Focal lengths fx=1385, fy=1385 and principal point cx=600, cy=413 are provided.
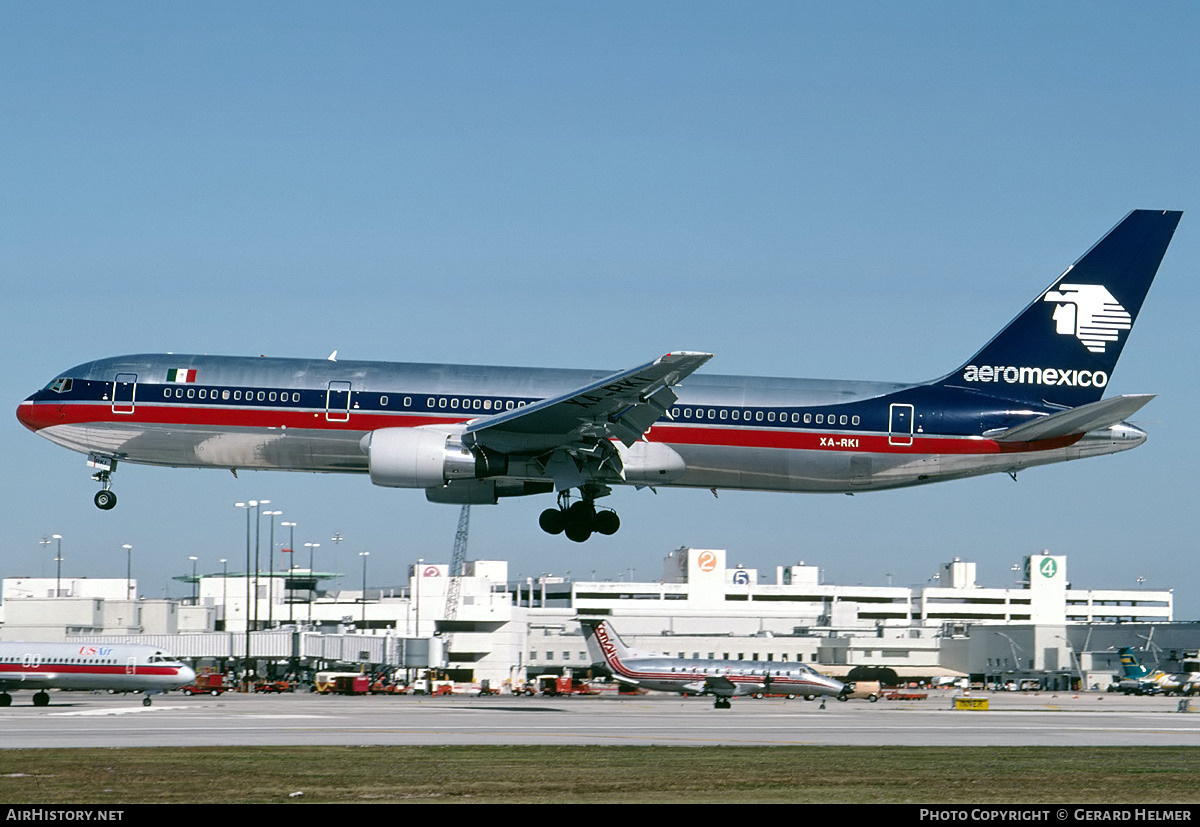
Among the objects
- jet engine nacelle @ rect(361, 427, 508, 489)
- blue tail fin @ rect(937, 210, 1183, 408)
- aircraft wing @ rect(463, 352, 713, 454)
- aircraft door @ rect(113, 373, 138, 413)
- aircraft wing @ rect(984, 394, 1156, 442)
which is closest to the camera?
aircraft wing @ rect(463, 352, 713, 454)

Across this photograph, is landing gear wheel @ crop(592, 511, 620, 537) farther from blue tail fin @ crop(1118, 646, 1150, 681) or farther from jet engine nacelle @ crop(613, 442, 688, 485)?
blue tail fin @ crop(1118, 646, 1150, 681)

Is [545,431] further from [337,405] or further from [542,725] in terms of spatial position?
[542,725]

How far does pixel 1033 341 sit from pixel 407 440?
20.8m

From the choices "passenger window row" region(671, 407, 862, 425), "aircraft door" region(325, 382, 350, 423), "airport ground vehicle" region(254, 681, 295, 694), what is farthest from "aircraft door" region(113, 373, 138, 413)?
"airport ground vehicle" region(254, 681, 295, 694)

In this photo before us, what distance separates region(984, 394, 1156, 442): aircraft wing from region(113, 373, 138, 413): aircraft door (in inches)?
1052

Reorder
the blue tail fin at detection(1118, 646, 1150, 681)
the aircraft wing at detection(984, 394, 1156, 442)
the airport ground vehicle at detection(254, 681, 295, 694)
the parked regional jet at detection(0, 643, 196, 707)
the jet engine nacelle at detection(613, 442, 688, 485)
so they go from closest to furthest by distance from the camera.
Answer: the aircraft wing at detection(984, 394, 1156, 442) < the jet engine nacelle at detection(613, 442, 688, 485) < the parked regional jet at detection(0, 643, 196, 707) < the airport ground vehicle at detection(254, 681, 295, 694) < the blue tail fin at detection(1118, 646, 1150, 681)

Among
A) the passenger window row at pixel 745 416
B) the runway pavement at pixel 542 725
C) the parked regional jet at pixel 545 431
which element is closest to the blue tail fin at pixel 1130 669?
the runway pavement at pixel 542 725

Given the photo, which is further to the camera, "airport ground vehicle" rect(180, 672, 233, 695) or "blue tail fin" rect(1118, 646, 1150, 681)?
"blue tail fin" rect(1118, 646, 1150, 681)

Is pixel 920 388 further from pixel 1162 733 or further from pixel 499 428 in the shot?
pixel 1162 733

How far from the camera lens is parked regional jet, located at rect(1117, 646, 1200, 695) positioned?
100 meters

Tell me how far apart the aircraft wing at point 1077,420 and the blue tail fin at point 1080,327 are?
1985mm

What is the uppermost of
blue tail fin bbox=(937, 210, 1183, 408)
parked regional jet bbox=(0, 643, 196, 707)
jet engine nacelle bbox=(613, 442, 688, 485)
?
blue tail fin bbox=(937, 210, 1183, 408)

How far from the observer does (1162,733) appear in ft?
165

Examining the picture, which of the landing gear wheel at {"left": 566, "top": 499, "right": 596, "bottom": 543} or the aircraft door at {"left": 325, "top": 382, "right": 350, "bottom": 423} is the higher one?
the aircraft door at {"left": 325, "top": 382, "right": 350, "bottom": 423}
